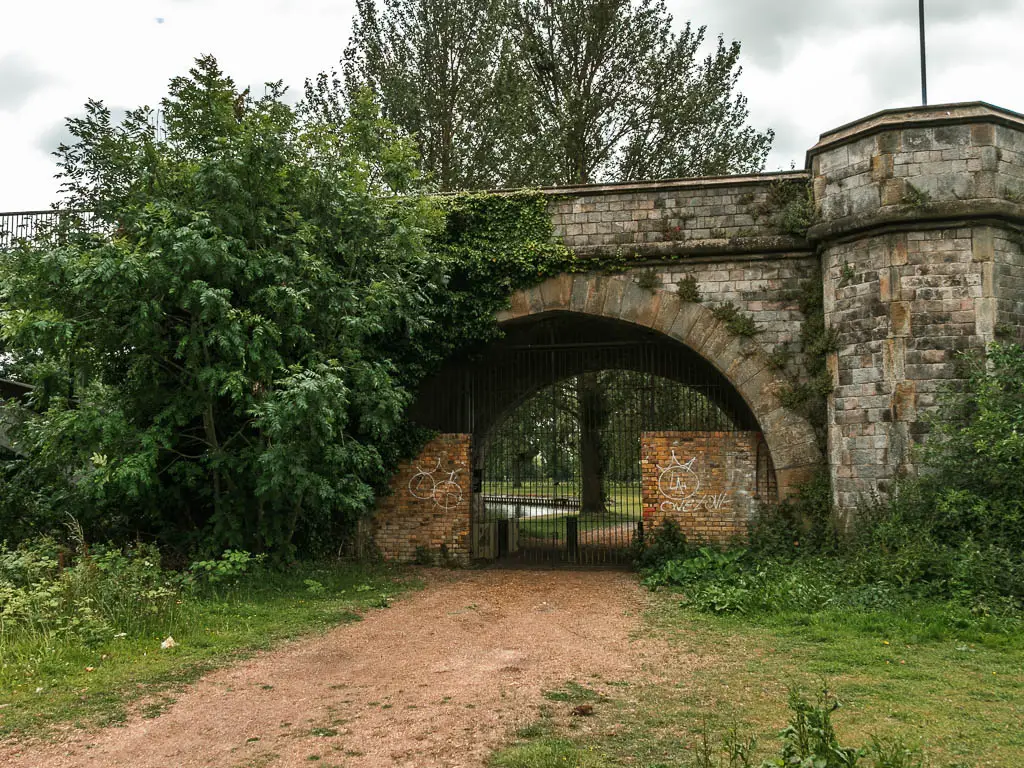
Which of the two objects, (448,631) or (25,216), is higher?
(25,216)

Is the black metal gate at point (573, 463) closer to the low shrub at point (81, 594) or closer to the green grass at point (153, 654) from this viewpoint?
the green grass at point (153, 654)

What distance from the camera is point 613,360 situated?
12.6 metres

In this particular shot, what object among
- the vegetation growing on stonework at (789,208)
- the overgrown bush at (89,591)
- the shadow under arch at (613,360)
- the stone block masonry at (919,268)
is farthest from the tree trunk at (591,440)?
the overgrown bush at (89,591)

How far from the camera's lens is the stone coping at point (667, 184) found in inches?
389

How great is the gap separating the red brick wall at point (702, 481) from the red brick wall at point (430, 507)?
8.22ft

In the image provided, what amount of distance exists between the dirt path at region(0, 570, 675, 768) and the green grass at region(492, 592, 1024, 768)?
362mm

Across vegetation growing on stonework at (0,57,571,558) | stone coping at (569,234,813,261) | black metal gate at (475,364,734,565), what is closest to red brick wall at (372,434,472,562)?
black metal gate at (475,364,734,565)

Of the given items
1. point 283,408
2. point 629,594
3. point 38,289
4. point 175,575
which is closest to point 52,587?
point 175,575

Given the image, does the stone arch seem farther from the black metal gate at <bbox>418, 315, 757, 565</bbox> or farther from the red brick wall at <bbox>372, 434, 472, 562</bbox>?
the red brick wall at <bbox>372, 434, 472, 562</bbox>

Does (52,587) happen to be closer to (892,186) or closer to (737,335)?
(737,335)

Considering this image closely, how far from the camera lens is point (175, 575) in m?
7.48

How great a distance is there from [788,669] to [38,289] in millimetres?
7093

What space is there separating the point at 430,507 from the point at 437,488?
0.92 ft

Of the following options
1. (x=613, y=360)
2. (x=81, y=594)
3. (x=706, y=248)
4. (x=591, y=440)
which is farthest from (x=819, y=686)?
(x=591, y=440)
